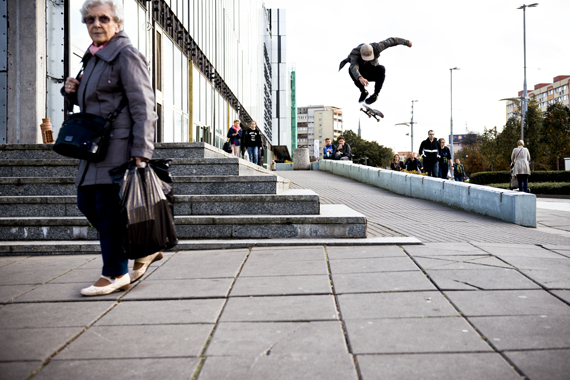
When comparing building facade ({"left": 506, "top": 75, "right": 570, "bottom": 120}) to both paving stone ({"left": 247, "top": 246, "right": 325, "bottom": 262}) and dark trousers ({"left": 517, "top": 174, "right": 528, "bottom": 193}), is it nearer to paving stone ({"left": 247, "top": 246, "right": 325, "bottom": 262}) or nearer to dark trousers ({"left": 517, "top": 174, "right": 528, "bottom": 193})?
dark trousers ({"left": 517, "top": 174, "right": 528, "bottom": 193})

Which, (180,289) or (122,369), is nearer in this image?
(122,369)

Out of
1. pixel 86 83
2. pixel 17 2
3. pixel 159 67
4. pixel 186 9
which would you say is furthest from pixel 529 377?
pixel 186 9

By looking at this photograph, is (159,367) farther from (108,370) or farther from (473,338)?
(473,338)

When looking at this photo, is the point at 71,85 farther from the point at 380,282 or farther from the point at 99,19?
the point at 380,282

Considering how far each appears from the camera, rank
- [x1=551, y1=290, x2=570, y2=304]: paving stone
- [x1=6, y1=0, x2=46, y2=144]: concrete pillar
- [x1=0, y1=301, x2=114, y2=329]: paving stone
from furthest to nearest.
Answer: [x1=6, y1=0, x2=46, y2=144]: concrete pillar, [x1=551, y1=290, x2=570, y2=304]: paving stone, [x1=0, y1=301, x2=114, y2=329]: paving stone

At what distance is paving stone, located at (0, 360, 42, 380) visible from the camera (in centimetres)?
219

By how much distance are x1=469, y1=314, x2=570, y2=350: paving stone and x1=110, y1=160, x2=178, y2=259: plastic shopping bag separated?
2.11m

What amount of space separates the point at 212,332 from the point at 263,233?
9.62 feet

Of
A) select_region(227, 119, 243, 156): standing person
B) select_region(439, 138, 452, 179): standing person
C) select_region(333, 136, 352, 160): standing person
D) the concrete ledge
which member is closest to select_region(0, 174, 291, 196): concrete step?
the concrete ledge

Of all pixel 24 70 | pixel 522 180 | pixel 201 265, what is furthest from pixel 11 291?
pixel 522 180

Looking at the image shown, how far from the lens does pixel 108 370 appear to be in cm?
225

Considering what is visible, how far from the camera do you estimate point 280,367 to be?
2.24m

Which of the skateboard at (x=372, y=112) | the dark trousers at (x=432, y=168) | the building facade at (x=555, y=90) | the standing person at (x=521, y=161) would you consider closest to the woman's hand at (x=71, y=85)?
the skateboard at (x=372, y=112)

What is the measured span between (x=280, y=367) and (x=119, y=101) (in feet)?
7.54
